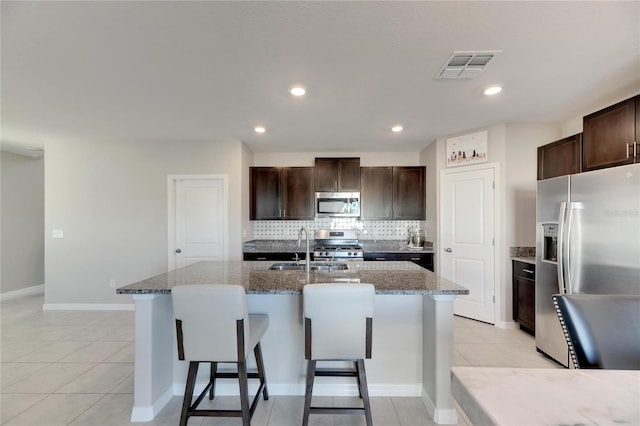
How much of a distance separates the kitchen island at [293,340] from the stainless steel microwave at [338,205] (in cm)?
233

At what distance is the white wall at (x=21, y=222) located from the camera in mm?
4707

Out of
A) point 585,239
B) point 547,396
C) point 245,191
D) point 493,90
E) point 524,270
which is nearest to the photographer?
point 547,396

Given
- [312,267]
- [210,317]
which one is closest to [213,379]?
[210,317]

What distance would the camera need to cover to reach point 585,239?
227cm

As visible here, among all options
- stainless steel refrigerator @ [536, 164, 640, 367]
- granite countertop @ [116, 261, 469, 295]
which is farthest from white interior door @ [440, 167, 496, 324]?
granite countertop @ [116, 261, 469, 295]

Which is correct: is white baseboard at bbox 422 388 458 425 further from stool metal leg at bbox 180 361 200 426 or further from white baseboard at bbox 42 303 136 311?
white baseboard at bbox 42 303 136 311

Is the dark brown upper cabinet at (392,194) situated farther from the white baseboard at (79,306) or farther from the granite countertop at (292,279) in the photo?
the white baseboard at (79,306)

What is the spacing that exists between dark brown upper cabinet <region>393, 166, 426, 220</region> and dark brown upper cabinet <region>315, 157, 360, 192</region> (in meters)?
0.66

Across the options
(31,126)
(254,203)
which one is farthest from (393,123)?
(31,126)

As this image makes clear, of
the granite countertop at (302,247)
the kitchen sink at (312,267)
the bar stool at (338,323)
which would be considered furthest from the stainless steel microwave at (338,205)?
the bar stool at (338,323)

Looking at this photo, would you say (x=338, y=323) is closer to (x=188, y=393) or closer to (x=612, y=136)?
(x=188, y=393)

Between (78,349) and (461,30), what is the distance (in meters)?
4.43

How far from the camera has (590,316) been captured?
112cm

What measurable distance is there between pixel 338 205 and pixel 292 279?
105 inches
